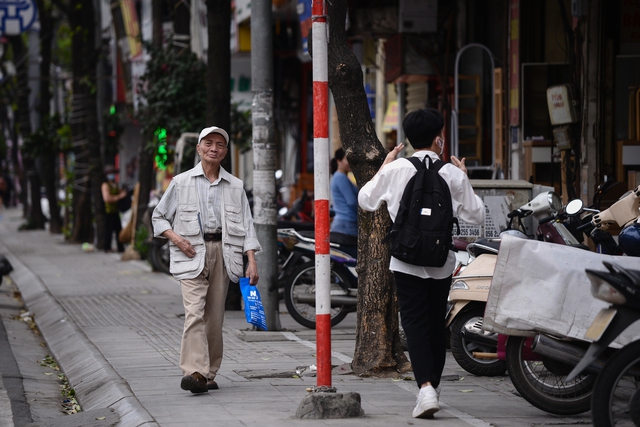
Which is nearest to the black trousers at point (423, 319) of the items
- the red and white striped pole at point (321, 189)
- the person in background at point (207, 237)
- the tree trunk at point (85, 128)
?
the red and white striped pole at point (321, 189)

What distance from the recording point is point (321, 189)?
6.44 metres

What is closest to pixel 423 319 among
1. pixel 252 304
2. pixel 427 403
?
pixel 427 403

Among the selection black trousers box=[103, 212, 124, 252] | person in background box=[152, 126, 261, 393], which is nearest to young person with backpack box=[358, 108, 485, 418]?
person in background box=[152, 126, 261, 393]

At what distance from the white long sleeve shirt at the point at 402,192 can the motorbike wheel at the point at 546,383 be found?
677mm

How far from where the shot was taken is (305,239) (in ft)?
38.9

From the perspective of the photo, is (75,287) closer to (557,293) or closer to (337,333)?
(337,333)

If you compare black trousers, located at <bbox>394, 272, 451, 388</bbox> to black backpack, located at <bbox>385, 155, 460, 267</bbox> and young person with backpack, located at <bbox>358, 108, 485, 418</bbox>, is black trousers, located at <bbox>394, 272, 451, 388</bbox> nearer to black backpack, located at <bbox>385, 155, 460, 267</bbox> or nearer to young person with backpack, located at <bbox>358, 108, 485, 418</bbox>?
young person with backpack, located at <bbox>358, 108, 485, 418</bbox>

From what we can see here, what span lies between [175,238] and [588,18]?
617 cm

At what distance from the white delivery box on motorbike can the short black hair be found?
729 millimetres

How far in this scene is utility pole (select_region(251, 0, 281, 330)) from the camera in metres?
11.0

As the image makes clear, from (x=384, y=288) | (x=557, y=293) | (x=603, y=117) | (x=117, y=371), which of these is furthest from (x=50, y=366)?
(x=603, y=117)

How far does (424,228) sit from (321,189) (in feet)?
2.07

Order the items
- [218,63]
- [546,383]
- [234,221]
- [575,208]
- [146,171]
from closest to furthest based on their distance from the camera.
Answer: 1. [546,383]
2. [234,221]
3. [575,208]
4. [218,63]
5. [146,171]

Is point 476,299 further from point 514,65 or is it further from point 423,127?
point 514,65
